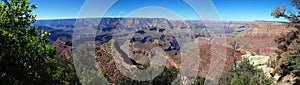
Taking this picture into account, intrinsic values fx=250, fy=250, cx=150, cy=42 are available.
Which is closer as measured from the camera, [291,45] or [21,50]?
[21,50]

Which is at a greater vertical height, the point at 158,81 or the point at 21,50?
the point at 21,50

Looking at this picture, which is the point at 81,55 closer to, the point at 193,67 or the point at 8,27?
the point at 8,27

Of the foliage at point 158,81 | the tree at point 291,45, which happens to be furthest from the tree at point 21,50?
the tree at point 291,45

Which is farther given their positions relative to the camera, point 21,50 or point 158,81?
point 158,81

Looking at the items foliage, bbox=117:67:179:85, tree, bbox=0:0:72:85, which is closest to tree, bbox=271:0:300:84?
foliage, bbox=117:67:179:85

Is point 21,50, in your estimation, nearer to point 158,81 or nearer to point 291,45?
point 158,81

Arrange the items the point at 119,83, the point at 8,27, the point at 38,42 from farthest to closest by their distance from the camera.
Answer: the point at 119,83 < the point at 38,42 < the point at 8,27

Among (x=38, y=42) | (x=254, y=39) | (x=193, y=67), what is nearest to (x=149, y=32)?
(x=254, y=39)

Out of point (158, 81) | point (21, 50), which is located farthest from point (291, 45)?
point (21, 50)
